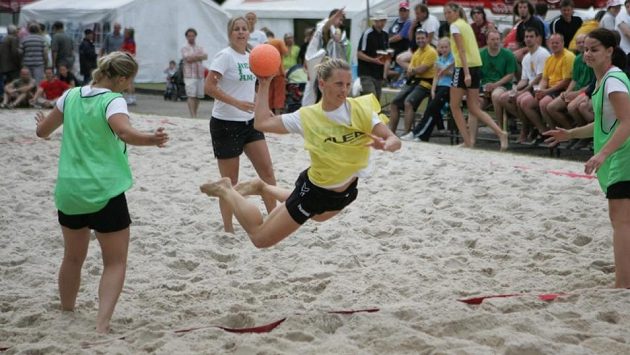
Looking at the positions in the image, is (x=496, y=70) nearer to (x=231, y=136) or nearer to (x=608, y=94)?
(x=231, y=136)

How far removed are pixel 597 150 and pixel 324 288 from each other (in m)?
1.92

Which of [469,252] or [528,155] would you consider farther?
[528,155]

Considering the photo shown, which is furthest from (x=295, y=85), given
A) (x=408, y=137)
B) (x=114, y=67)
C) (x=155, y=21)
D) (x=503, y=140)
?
(x=114, y=67)

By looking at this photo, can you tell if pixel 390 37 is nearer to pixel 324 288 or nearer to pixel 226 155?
pixel 226 155

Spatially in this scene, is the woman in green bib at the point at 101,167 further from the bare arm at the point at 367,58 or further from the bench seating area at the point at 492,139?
the bare arm at the point at 367,58

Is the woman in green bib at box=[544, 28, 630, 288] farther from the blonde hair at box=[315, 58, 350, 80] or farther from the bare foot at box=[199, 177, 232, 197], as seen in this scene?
the bare foot at box=[199, 177, 232, 197]

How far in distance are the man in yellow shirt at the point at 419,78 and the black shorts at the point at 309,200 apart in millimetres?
8790

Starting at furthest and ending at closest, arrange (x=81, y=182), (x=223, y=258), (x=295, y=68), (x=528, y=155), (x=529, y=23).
→ (x=295, y=68), (x=529, y=23), (x=528, y=155), (x=223, y=258), (x=81, y=182)

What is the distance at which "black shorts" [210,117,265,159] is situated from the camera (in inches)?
296

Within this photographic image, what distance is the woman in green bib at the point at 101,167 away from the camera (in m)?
4.91

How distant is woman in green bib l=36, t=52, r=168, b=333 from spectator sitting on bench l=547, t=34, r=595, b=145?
7570mm

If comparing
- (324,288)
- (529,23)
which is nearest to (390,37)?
(529,23)

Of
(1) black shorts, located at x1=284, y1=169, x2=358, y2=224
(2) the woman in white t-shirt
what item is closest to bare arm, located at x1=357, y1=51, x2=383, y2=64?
(2) the woman in white t-shirt

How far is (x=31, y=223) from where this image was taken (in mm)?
7730
